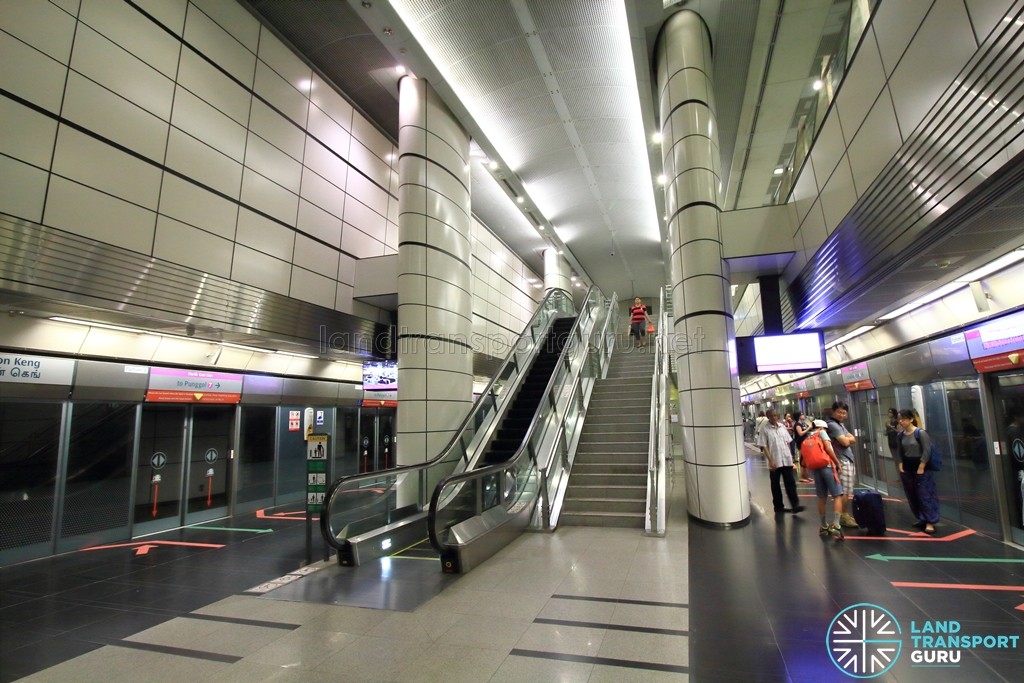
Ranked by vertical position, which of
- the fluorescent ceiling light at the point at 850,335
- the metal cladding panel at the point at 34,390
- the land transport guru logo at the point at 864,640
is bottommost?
the land transport guru logo at the point at 864,640

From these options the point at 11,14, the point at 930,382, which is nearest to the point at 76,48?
the point at 11,14

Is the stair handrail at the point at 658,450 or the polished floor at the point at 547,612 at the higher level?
the stair handrail at the point at 658,450

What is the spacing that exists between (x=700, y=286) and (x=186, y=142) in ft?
23.3

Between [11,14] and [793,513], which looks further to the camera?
[793,513]

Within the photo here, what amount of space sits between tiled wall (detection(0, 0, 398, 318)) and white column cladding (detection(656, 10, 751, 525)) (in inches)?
234

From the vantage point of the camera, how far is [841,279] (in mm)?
5746

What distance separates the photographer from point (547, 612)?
3.46 metres

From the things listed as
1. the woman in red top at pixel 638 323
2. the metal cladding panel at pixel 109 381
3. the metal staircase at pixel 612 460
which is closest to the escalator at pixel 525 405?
the metal staircase at pixel 612 460

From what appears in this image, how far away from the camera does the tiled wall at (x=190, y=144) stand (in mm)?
4574

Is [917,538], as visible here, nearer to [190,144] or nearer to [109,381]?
[190,144]

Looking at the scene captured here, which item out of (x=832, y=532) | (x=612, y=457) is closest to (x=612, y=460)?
(x=612, y=457)

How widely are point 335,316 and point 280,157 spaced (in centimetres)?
273

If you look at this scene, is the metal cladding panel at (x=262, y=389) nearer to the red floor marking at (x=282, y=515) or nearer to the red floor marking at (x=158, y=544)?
the red floor marking at (x=282, y=515)

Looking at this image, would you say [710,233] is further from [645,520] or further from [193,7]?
[193,7]
